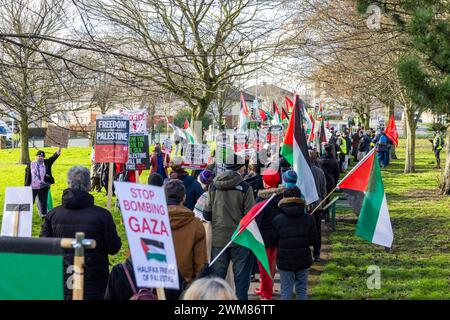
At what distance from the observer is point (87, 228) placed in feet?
17.8

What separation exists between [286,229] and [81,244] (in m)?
3.42

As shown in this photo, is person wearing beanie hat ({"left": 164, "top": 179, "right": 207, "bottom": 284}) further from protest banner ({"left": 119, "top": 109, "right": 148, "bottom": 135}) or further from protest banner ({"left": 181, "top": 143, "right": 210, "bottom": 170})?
protest banner ({"left": 119, "top": 109, "right": 148, "bottom": 135})

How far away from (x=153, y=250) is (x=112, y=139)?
1016 cm

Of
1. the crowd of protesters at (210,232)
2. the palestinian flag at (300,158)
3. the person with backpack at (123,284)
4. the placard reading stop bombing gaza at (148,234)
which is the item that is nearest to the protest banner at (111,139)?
the crowd of protesters at (210,232)

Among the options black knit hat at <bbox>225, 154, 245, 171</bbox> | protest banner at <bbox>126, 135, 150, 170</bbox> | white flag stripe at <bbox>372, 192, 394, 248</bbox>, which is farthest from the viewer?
protest banner at <bbox>126, 135, 150, 170</bbox>

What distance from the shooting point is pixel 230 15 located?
19250mm

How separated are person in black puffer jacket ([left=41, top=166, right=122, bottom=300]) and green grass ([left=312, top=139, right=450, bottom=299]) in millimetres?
3690

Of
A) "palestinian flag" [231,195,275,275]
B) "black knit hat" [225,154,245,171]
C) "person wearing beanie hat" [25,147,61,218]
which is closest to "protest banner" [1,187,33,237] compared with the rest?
"palestinian flag" [231,195,275,275]

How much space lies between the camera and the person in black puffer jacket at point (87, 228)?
5.46 meters

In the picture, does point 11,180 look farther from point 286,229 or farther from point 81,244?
point 81,244

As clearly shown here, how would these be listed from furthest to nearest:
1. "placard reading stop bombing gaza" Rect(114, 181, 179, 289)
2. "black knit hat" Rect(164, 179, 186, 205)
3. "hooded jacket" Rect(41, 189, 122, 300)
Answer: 1. "black knit hat" Rect(164, 179, 186, 205)
2. "hooded jacket" Rect(41, 189, 122, 300)
3. "placard reading stop bombing gaza" Rect(114, 181, 179, 289)

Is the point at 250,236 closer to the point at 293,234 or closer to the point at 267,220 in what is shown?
the point at 293,234

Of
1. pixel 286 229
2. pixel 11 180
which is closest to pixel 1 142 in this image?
pixel 11 180

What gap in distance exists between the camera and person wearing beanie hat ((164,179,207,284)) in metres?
5.55
